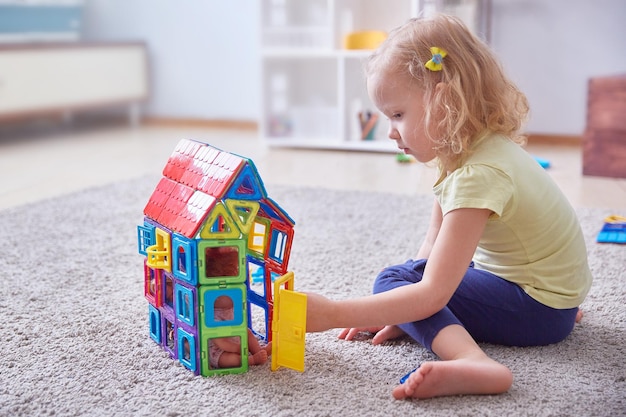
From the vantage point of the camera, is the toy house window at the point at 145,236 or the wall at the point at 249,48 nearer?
the toy house window at the point at 145,236

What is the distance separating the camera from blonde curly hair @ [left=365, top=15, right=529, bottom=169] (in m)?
0.93

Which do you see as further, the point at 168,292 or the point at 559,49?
the point at 559,49

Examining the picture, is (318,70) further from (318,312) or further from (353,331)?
(318,312)

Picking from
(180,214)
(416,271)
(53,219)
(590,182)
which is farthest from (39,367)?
(590,182)

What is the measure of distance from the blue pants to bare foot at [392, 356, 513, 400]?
12 centimetres

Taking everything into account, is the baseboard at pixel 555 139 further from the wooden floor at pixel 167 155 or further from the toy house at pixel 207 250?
the toy house at pixel 207 250

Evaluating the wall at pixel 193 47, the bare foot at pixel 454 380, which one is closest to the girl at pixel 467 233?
the bare foot at pixel 454 380

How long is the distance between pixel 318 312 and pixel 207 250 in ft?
0.51

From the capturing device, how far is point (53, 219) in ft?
5.67

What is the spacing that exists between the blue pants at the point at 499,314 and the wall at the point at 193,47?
89.9 inches

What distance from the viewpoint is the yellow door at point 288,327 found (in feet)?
2.95

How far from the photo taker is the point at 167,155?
258 centimetres

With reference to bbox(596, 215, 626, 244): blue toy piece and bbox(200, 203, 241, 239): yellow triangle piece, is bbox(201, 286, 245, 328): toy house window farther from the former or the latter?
bbox(596, 215, 626, 244): blue toy piece

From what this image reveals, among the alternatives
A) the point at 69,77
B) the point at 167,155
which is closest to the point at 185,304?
the point at 167,155
